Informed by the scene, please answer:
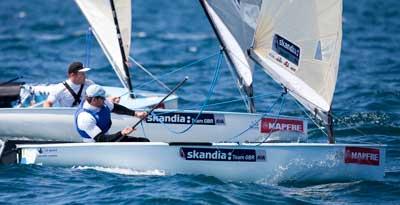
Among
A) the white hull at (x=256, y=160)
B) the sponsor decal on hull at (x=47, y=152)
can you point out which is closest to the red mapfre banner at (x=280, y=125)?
the white hull at (x=256, y=160)

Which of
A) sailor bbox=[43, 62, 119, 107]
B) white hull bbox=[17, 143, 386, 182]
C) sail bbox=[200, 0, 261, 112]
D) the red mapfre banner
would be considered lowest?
white hull bbox=[17, 143, 386, 182]

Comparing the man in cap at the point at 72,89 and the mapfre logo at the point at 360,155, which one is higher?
the man in cap at the point at 72,89

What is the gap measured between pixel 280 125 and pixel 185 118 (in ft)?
Result: 4.31

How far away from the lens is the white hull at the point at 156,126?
14227 mm

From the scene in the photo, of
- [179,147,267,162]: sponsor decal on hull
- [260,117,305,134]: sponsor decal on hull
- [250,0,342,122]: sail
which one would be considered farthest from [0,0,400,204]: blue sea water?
[250,0,342,122]: sail

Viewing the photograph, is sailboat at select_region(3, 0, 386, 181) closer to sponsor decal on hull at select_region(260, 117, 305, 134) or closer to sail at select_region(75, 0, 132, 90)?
sponsor decal on hull at select_region(260, 117, 305, 134)

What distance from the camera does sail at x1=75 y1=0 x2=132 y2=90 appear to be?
15.6 metres

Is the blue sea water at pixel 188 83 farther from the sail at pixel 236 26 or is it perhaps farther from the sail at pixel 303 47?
the sail at pixel 236 26

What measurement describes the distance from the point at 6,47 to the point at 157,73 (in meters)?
6.54

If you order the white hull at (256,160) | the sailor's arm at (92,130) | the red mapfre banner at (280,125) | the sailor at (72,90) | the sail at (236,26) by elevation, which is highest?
the sail at (236,26)

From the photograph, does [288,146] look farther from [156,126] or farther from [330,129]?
[156,126]

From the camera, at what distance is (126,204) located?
36.1 feet

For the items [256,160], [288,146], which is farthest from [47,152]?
[288,146]

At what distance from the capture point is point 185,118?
14.3 meters
